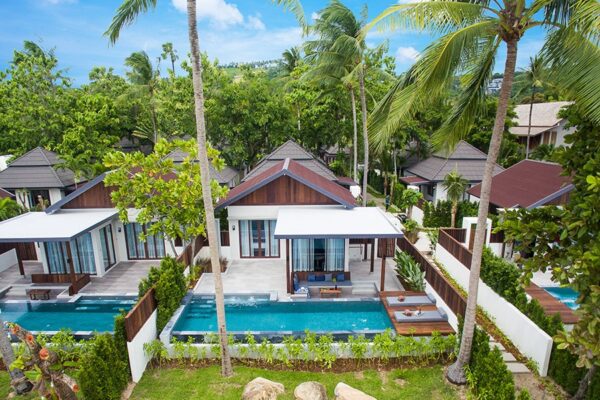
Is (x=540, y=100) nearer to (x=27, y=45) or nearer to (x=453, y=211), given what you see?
(x=453, y=211)

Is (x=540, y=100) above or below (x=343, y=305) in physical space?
above

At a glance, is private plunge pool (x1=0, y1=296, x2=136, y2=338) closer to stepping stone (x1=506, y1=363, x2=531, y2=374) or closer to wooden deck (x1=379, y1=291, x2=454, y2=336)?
wooden deck (x1=379, y1=291, x2=454, y2=336)

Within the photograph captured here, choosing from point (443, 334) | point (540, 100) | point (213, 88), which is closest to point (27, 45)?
point (213, 88)

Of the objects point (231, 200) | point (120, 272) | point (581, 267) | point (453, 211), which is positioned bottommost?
point (120, 272)

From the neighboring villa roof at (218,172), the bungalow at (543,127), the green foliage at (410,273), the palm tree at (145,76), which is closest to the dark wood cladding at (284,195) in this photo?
the green foliage at (410,273)

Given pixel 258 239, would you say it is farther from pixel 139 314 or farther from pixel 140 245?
pixel 139 314

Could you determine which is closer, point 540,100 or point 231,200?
point 231,200

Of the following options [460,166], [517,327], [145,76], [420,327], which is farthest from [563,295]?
[145,76]
